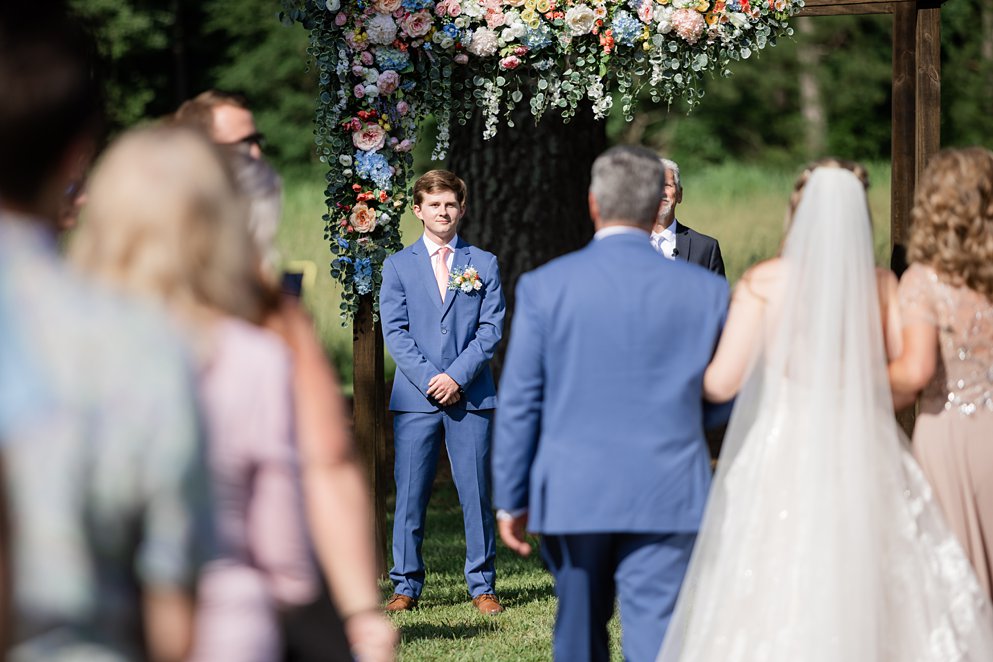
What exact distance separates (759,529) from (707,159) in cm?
2998

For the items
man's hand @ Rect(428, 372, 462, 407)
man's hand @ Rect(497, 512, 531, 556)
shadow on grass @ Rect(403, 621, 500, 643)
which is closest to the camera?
man's hand @ Rect(497, 512, 531, 556)

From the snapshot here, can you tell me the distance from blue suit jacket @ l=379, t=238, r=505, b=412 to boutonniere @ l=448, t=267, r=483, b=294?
0.08 feet

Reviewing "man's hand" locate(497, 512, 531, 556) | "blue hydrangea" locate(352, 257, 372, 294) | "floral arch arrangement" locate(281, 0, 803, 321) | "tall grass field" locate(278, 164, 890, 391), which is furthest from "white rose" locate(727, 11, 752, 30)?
"tall grass field" locate(278, 164, 890, 391)

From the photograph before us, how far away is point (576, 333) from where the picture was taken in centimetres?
409

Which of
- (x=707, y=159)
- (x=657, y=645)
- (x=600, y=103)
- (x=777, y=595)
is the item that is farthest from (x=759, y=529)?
(x=707, y=159)

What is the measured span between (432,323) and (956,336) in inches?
118

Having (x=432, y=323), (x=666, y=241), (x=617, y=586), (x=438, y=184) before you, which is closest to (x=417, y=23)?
(x=438, y=184)

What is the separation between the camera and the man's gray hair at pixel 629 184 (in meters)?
4.17

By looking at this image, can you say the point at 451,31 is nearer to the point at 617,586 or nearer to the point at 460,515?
the point at 617,586

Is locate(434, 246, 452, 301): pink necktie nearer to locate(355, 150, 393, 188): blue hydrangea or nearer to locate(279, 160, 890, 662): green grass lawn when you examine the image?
locate(355, 150, 393, 188): blue hydrangea

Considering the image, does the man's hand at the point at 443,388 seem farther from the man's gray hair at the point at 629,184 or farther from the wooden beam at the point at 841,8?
the wooden beam at the point at 841,8

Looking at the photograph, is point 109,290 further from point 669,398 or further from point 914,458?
point 914,458

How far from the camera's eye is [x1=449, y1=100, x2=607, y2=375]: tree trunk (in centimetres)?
1060

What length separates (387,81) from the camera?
23.1 ft
